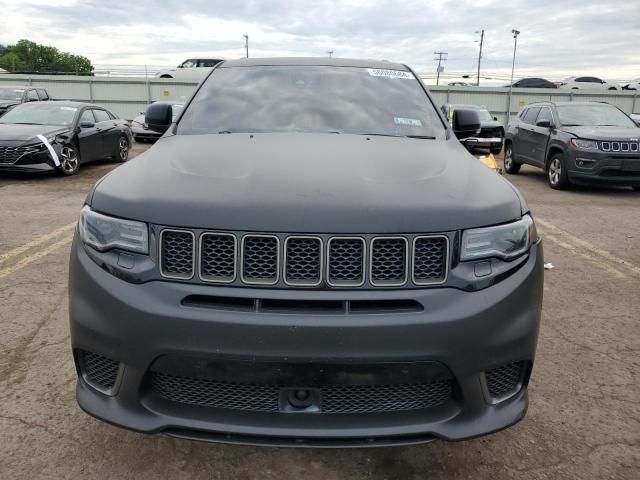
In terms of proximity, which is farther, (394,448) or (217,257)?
(394,448)

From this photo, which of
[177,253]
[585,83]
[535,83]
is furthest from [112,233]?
[585,83]

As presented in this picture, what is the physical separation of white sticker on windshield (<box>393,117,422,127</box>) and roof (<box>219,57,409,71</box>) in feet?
2.36

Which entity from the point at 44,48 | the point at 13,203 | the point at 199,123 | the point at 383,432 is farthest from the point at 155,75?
the point at 44,48

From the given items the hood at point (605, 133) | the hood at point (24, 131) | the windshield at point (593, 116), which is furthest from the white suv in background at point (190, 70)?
the hood at point (605, 133)

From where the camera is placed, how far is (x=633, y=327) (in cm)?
383

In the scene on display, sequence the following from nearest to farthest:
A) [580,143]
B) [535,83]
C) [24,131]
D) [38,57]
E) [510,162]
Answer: [580,143] < [24,131] < [510,162] < [535,83] < [38,57]

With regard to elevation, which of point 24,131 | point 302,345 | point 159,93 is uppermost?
point 159,93

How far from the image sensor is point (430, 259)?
1907mm

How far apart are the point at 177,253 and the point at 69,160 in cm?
979

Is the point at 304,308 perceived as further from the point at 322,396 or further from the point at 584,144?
the point at 584,144

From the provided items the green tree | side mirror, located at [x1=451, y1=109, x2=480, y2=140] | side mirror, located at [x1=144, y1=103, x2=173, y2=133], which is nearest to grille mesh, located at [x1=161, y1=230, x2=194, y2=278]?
side mirror, located at [x1=144, y1=103, x2=173, y2=133]

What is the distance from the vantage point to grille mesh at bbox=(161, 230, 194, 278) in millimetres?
1883

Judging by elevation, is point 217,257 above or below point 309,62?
below

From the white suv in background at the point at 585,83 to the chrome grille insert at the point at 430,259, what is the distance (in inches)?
1473
